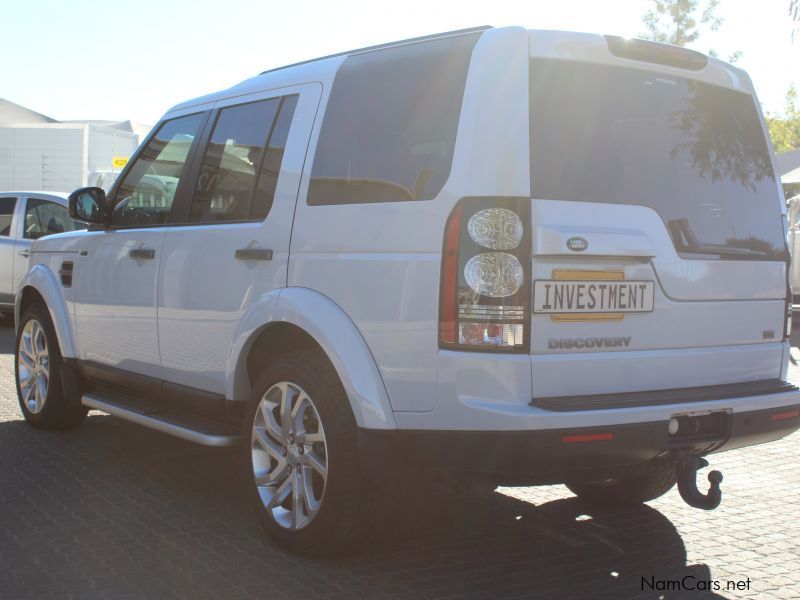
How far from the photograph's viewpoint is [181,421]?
4852 millimetres

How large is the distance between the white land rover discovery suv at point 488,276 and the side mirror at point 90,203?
1.26 meters

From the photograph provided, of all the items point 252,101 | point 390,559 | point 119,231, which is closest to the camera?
point 390,559

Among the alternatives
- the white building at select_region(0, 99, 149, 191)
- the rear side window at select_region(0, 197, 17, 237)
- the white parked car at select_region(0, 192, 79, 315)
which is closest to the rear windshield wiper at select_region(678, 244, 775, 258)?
the white parked car at select_region(0, 192, 79, 315)

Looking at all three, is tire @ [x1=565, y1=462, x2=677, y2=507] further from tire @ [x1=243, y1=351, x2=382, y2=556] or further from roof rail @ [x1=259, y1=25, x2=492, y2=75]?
roof rail @ [x1=259, y1=25, x2=492, y2=75]

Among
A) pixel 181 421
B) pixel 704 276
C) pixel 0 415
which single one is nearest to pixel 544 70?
pixel 704 276

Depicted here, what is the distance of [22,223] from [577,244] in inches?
441

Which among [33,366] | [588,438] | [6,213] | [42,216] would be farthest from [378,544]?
[6,213]

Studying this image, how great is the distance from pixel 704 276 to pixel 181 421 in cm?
252

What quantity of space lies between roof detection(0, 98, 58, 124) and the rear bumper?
6144 cm

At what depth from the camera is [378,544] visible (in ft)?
14.2

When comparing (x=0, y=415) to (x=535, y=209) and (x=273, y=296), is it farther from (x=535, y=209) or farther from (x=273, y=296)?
(x=535, y=209)

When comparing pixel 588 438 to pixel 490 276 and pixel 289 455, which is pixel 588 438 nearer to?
pixel 490 276

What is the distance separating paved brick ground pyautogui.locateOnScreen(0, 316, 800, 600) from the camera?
3832 mm

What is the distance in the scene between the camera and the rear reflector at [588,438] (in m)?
3.38
